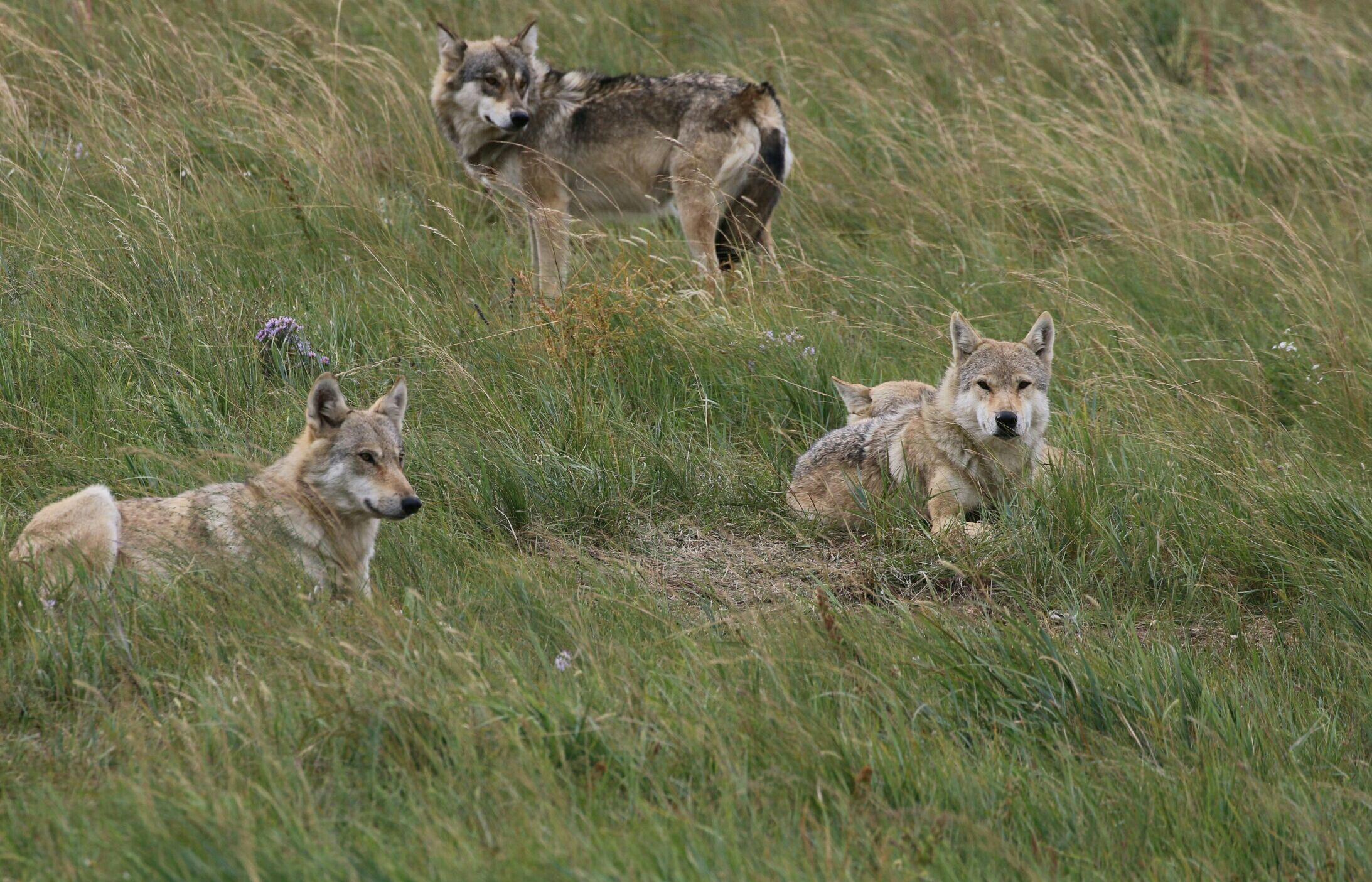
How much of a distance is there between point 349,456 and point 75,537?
38.3 inches

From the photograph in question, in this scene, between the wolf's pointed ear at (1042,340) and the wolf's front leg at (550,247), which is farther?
the wolf's front leg at (550,247)

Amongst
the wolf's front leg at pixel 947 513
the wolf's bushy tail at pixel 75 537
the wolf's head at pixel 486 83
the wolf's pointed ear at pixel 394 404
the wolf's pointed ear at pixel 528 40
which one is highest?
the wolf's pointed ear at pixel 528 40

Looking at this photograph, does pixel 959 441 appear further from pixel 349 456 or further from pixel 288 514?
pixel 288 514

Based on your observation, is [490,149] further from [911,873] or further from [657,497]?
[911,873]

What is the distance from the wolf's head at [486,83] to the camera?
9156mm

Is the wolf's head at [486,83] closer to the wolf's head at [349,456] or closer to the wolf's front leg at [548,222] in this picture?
the wolf's front leg at [548,222]

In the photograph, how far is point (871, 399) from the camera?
6910 mm

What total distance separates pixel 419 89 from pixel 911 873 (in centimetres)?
756

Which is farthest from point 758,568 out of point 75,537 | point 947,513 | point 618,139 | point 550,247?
point 618,139

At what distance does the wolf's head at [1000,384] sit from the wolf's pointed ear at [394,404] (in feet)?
8.04

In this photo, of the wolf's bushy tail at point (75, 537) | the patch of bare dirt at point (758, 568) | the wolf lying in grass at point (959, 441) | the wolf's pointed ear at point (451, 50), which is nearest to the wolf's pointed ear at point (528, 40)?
the wolf's pointed ear at point (451, 50)

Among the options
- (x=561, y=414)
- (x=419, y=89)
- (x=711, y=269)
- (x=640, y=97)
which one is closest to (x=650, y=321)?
(x=561, y=414)

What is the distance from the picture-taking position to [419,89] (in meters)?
9.70

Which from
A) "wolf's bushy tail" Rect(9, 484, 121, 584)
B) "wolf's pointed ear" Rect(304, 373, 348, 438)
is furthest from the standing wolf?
"wolf's bushy tail" Rect(9, 484, 121, 584)
